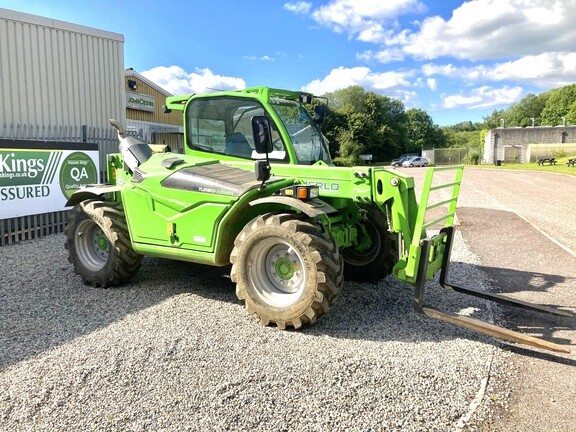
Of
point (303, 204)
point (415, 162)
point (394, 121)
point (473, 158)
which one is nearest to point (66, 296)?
point (303, 204)

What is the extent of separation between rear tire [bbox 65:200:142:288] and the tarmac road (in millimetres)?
4194

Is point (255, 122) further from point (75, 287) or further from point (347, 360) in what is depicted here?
point (75, 287)

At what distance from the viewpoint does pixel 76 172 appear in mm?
10250

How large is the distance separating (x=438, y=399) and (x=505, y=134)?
6301 centimetres

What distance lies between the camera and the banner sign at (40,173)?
884 cm

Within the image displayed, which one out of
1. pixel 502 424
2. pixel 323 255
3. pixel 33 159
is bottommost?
pixel 502 424

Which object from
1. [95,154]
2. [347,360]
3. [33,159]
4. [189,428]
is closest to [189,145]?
[347,360]

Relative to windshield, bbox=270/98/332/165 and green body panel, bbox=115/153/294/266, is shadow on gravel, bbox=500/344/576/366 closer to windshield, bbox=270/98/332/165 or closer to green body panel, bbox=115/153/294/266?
green body panel, bbox=115/153/294/266

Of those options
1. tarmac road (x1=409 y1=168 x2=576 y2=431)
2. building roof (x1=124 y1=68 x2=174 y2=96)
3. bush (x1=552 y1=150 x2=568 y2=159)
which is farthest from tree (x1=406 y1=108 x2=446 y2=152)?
tarmac road (x1=409 y1=168 x2=576 y2=431)

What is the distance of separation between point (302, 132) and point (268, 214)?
1671 millimetres

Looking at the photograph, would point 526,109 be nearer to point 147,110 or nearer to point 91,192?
point 147,110

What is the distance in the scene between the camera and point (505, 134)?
59875mm

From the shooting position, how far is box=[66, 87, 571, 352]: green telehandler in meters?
4.58

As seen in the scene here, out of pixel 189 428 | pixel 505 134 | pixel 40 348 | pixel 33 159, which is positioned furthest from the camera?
pixel 505 134
